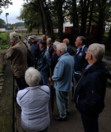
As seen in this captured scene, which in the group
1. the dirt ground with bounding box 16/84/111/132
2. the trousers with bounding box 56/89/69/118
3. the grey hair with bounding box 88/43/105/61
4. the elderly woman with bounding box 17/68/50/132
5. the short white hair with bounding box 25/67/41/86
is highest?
the grey hair with bounding box 88/43/105/61

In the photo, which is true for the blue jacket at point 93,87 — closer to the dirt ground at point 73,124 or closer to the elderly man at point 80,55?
the dirt ground at point 73,124

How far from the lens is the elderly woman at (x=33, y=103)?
1477mm

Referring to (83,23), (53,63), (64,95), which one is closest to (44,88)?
(64,95)

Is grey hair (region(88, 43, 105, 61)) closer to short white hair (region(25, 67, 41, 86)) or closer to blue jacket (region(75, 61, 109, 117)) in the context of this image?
blue jacket (region(75, 61, 109, 117))

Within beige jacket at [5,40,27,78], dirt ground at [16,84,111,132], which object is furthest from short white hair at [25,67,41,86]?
dirt ground at [16,84,111,132]

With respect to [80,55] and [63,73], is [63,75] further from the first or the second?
[80,55]

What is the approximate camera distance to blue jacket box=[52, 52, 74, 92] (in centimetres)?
229

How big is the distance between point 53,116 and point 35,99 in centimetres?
161

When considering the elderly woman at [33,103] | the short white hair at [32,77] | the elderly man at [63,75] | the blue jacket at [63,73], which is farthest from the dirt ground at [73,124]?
the short white hair at [32,77]

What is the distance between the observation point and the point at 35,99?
1484 mm

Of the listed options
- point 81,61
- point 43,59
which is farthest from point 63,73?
point 43,59

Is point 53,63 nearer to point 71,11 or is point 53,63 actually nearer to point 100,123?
point 100,123

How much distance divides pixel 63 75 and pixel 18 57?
1.26 meters

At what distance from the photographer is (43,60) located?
3395mm
